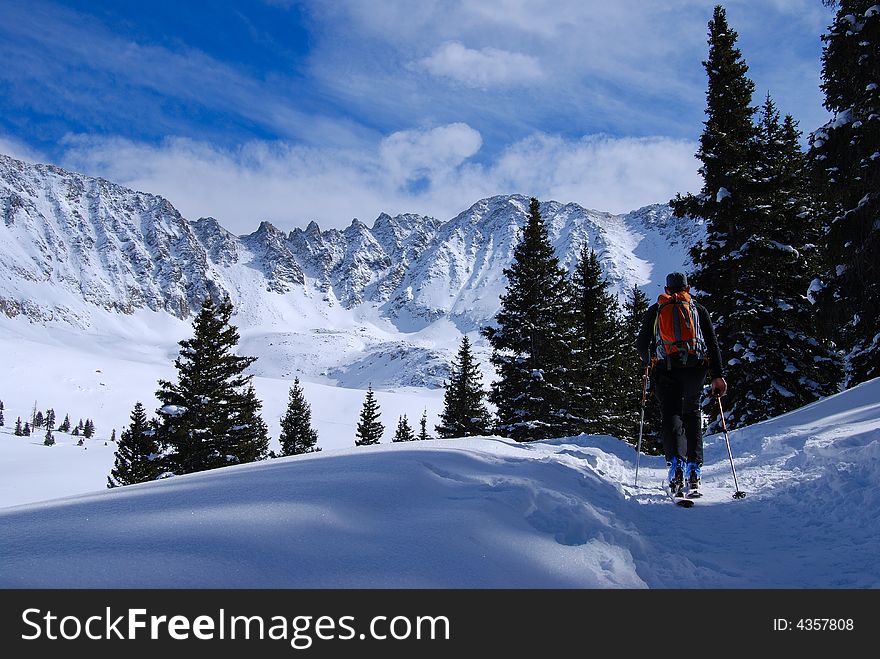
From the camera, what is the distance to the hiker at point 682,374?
630cm

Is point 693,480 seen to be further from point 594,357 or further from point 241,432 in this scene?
point 241,432

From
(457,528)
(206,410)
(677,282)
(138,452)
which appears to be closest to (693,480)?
(677,282)

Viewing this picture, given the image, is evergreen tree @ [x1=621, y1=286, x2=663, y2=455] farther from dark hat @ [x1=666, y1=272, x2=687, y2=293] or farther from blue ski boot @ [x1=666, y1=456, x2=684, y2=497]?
blue ski boot @ [x1=666, y1=456, x2=684, y2=497]

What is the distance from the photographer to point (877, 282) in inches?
422

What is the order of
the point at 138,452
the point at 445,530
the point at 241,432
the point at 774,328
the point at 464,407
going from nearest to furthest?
the point at 445,530 → the point at 774,328 → the point at 241,432 → the point at 138,452 → the point at 464,407

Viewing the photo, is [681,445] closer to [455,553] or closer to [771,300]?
[455,553]

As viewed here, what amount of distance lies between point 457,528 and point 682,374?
4.14m

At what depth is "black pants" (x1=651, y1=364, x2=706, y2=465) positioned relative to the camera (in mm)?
6289

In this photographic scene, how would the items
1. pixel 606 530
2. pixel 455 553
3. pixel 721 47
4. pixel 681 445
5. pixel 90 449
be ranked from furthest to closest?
pixel 90 449, pixel 721 47, pixel 681 445, pixel 606 530, pixel 455 553

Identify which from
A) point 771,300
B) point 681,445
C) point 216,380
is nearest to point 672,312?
point 681,445

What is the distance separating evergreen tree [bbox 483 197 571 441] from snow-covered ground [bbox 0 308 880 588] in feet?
45.4

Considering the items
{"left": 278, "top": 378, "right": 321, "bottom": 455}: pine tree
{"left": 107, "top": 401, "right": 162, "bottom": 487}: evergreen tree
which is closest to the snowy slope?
{"left": 107, "top": 401, "right": 162, "bottom": 487}: evergreen tree

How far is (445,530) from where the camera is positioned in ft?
11.5

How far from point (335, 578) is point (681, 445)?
4881 millimetres
